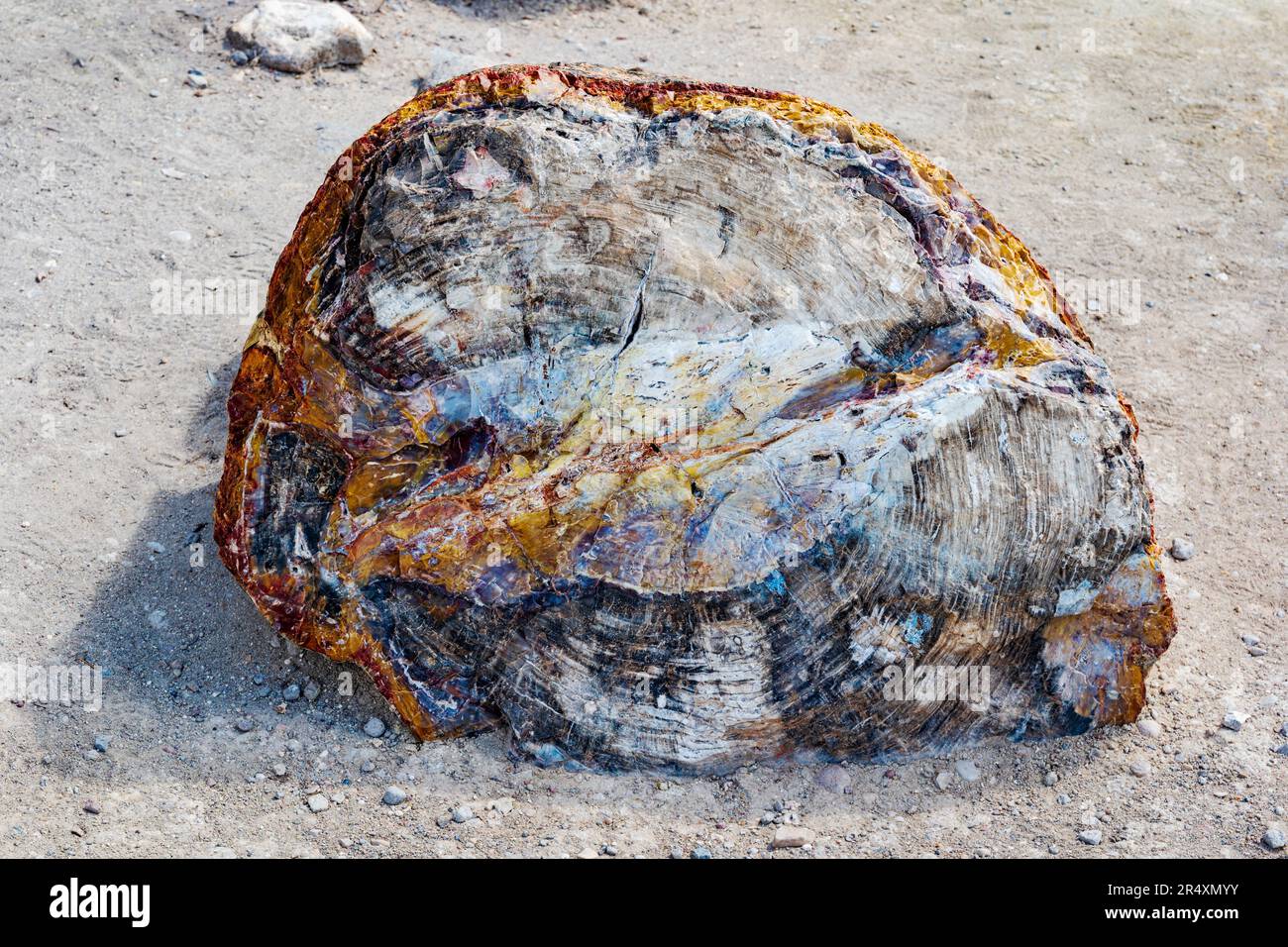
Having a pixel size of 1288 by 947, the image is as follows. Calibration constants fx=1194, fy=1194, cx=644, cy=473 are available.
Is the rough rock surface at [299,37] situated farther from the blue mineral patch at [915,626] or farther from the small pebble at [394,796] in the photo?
the blue mineral patch at [915,626]

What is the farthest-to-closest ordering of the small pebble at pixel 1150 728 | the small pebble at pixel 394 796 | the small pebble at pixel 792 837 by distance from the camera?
1. the small pebble at pixel 1150 728
2. the small pebble at pixel 394 796
3. the small pebble at pixel 792 837

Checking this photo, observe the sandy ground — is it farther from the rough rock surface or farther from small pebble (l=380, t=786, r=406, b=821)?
the rough rock surface

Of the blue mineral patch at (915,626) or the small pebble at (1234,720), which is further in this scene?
the small pebble at (1234,720)

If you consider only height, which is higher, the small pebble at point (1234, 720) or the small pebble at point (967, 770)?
the small pebble at point (1234, 720)

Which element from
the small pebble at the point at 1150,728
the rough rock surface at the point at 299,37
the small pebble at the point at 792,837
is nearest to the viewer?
the small pebble at the point at 792,837

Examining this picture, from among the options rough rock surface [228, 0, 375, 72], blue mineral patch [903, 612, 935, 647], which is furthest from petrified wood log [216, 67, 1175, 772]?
rough rock surface [228, 0, 375, 72]

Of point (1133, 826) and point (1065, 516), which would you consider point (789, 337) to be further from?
point (1133, 826)

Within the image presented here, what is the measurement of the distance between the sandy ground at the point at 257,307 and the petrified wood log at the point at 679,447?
273mm

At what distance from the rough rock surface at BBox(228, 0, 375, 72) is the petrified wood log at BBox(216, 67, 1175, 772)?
145 inches

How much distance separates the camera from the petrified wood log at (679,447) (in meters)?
3.75

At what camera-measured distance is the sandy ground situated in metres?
3.78

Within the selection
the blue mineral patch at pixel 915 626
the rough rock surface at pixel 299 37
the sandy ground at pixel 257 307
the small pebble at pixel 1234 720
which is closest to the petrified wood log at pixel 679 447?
the blue mineral patch at pixel 915 626

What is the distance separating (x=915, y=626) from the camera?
150 inches

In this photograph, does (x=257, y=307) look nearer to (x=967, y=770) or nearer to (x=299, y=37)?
(x=299, y=37)
